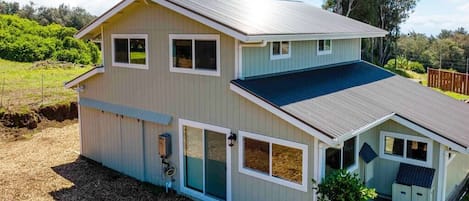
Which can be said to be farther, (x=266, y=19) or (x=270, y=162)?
(x=266, y=19)

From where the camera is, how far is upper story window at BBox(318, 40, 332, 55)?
39.2 feet

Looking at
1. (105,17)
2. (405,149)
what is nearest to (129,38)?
(105,17)

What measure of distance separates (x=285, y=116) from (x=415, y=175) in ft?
12.5

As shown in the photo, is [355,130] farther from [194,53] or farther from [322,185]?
[194,53]

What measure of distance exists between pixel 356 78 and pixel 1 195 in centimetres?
991

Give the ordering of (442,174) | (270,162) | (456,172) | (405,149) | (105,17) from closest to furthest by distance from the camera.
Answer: (270,162)
(442,174)
(405,149)
(456,172)
(105,17)

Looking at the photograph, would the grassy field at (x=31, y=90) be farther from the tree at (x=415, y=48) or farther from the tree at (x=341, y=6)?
the tree at (x=415, y=48)

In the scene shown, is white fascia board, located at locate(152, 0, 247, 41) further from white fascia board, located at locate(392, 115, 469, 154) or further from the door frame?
white fascia board, located at locate(392, 115, 469, 154)

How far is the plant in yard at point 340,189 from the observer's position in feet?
25.0

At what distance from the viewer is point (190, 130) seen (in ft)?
32.9

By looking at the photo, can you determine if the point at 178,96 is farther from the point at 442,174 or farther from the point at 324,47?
the point at 442,174

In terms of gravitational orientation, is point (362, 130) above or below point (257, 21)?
below

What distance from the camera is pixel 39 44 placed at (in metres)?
36.0

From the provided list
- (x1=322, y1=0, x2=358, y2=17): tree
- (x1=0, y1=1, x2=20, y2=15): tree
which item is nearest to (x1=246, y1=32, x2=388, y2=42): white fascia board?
(x1=322, y1=0, x2=358, y2=17): tree
